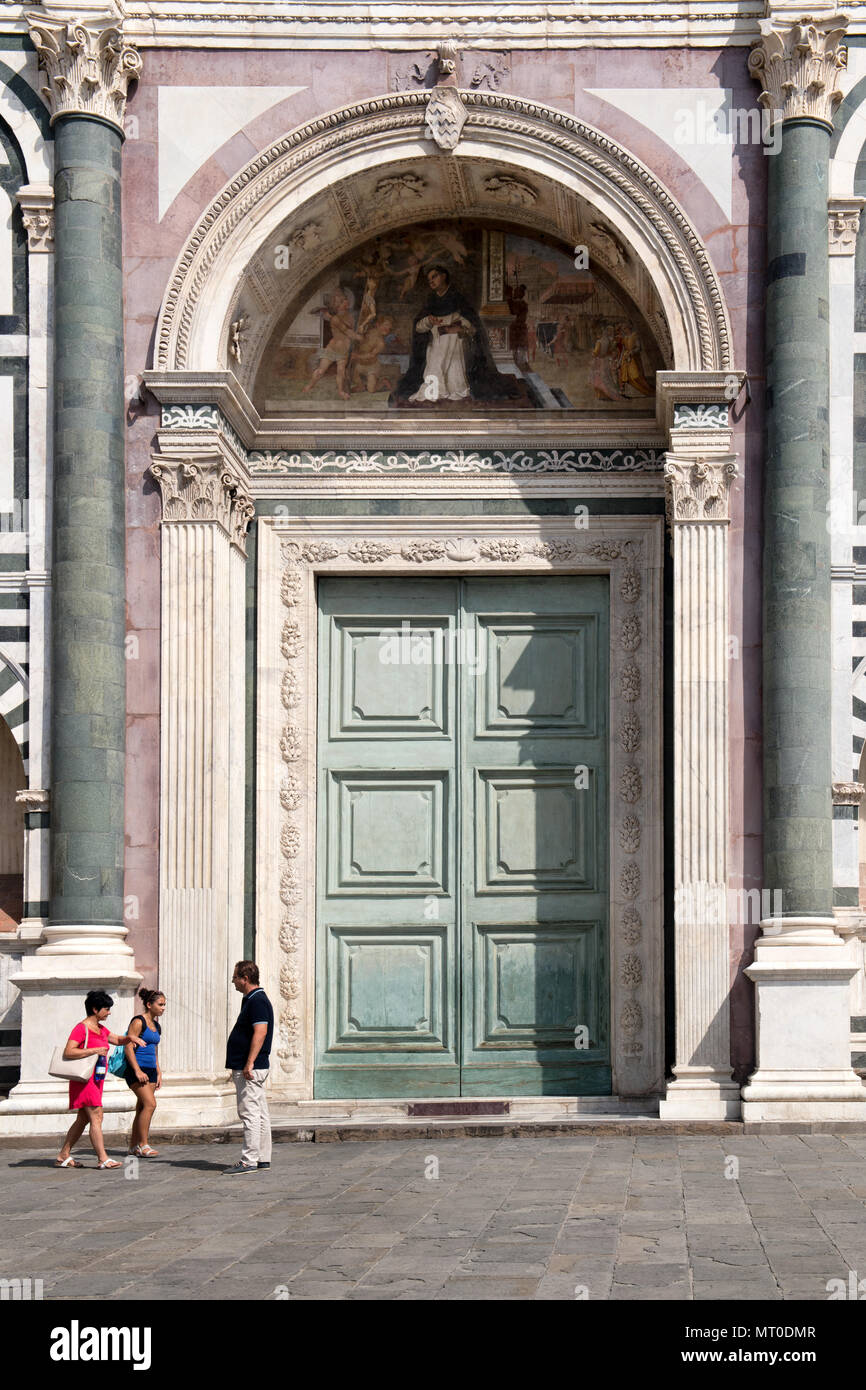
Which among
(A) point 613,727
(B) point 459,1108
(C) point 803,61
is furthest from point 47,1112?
(C) point 803,61

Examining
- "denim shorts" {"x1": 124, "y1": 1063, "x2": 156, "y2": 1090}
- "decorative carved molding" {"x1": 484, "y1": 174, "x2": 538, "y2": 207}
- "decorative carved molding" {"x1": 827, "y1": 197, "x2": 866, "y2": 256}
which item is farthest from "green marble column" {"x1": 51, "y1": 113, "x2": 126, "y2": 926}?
"decorative carved molding" {"x1": 827, "y1": 197, "x2": 866, "y2": 256}

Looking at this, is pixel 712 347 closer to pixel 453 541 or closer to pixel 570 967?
pixel 453 541

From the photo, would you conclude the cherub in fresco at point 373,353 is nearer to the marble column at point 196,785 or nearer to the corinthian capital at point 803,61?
the marble column at point 196,785

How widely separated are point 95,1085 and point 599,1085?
15.4 feet

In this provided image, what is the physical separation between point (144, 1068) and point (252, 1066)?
Result: 1.15 m

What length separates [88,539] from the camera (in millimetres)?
14953

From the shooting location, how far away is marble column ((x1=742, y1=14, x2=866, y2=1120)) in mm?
14477

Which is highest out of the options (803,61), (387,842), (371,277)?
(803,61)

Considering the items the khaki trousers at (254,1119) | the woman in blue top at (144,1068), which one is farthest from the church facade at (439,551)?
the khaki trousers at (254,1119)

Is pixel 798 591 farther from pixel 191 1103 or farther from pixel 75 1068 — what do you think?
pixel 75 1068

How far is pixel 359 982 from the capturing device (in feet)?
53.6

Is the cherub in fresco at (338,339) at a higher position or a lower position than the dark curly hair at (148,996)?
higher

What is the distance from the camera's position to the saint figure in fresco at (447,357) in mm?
16719

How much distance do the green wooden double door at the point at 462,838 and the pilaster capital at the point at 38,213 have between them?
11.7ft
